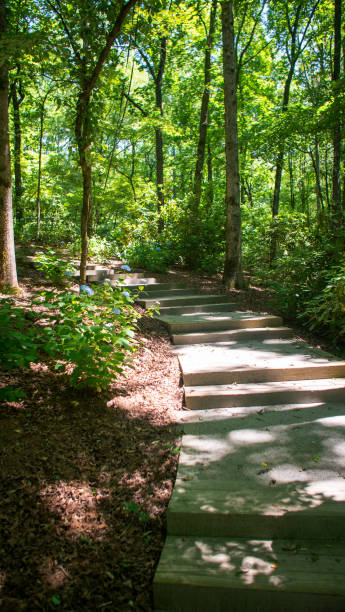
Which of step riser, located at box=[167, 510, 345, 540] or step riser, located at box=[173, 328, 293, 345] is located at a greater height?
step riser, located at box=[173, 328, 293, 345]

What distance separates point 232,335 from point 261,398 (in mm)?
1800

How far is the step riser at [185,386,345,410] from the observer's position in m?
3.51

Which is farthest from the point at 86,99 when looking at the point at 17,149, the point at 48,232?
the point at 17,149

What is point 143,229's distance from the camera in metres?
10.4

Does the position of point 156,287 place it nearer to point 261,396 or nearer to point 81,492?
point 261,396

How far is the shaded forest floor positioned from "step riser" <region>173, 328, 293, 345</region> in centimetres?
149

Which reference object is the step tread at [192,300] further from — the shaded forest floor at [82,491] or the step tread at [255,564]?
the step tread at [255,564]

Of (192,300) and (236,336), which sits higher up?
(192,300)

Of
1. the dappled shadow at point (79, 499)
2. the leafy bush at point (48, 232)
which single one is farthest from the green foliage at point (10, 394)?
the leafy bush at point (48, 232)

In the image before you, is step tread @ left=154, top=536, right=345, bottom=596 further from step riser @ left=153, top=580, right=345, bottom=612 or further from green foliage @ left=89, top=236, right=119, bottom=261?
green foliage @ left=89, top=236, right=119, bottom=261

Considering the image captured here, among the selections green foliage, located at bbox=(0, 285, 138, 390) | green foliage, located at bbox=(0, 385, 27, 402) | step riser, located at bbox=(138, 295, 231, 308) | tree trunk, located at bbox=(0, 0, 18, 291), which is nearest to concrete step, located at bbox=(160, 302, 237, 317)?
step riser, located at bbox=(138, 295, 231, 308)

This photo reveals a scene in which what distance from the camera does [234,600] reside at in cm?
181

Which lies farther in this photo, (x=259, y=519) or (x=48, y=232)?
Result: (x=48, y=232)

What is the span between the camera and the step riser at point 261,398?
3508 millimetres
